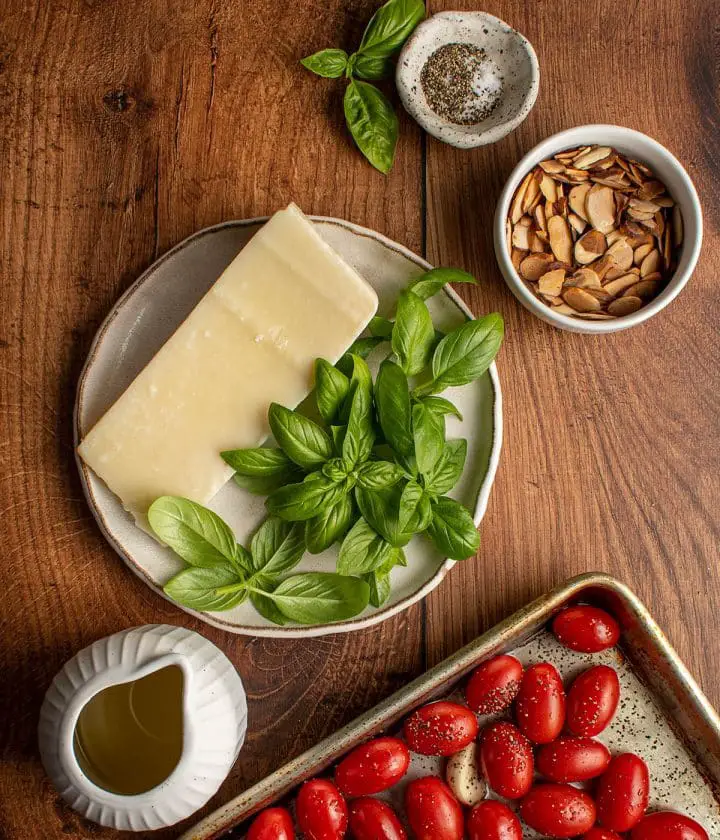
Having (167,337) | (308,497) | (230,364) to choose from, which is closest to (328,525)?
(308,497)

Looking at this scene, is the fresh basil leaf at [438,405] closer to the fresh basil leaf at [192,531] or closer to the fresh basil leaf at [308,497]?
the fresh basil leaf at [308,497]

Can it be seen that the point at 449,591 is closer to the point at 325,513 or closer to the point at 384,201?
the point at 325,513

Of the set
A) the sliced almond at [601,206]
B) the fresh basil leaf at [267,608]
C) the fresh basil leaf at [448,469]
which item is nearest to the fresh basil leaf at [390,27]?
the sliced almond at [601,206]

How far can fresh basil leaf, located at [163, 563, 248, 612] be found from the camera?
1.14 m

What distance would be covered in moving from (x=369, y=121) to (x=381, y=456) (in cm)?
52

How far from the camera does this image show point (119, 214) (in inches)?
50.2

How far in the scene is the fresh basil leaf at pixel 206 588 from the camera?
114 cm

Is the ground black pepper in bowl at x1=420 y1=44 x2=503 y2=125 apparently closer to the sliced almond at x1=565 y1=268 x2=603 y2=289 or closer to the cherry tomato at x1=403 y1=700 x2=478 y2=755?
the sliced almond at x1=565 y1=268 x2=603 y2=289

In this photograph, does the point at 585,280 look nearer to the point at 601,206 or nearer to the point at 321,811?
the point at 601,206

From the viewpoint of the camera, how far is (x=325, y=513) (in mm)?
1122

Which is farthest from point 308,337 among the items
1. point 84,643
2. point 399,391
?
point 84,643

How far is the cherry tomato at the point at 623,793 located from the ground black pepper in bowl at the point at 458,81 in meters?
1.02

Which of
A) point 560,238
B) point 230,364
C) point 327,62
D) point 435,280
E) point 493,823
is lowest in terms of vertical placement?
point 493,823

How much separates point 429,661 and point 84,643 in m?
0.54
